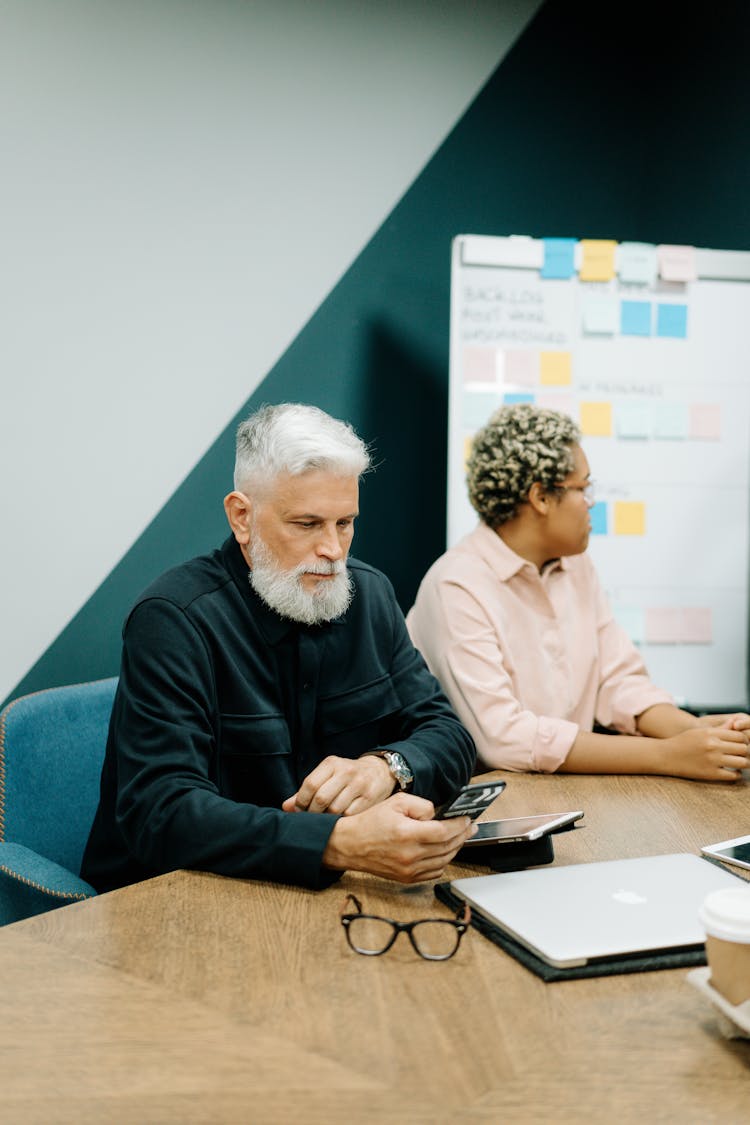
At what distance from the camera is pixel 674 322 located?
299 cm

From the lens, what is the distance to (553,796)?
176 cm

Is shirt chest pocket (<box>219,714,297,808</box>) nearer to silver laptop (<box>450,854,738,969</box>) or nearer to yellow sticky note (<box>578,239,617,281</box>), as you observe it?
silver laptop (<box>450,854,738,969</box>)

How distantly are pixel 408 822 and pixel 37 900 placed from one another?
735mm

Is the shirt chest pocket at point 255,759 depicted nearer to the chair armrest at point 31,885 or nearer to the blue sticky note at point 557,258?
the chair armrest at point 31,885

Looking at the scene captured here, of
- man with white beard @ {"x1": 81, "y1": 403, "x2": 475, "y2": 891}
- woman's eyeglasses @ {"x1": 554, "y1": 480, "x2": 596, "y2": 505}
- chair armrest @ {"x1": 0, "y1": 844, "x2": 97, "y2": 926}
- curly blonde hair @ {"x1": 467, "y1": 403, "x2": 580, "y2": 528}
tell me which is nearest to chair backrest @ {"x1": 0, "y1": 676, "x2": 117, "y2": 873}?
chair armrest @ {"x1": 0, "y1": 844, "x2": 97, "y2": 926}

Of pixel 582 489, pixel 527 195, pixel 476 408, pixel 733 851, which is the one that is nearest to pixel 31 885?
pixel 733 851

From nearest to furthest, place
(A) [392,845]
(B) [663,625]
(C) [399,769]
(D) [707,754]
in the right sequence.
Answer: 1. (A) [392,845]
2. (C) [399,769]
3. (D) [707,754]
4. (B) [663,625]

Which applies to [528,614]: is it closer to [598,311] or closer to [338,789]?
[338,789]

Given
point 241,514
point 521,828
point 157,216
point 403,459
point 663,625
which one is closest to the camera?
point 521,828

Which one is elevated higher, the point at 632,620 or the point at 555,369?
the point at 555,369

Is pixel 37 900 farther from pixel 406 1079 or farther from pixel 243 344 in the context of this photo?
pixel 243 344

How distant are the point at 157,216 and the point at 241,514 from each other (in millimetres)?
1539

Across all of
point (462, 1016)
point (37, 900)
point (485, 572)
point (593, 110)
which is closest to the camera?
point (462, 1016)

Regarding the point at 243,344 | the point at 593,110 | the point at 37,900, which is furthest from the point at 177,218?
the point at 37,900
